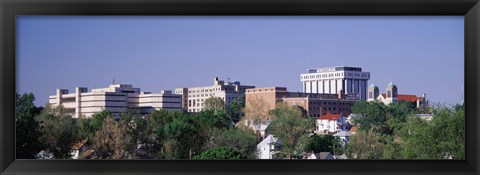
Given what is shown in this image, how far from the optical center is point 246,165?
4.67ft

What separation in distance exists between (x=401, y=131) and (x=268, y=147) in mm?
943

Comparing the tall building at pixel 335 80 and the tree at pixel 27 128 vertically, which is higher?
the tall building at pixel 335 80

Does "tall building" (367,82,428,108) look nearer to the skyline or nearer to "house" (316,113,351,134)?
the skyline

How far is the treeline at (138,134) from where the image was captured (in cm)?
194

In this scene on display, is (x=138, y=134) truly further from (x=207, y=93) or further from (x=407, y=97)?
(x=407, y=97)

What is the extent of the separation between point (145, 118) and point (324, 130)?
848 millimetres

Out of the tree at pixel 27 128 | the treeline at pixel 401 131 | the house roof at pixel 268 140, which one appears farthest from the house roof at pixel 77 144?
the treeline at pixel 401 131

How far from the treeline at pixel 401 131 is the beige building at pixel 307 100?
82 millimetres

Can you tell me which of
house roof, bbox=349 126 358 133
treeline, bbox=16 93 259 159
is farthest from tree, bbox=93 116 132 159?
house roof, bbox=349 126 358 133

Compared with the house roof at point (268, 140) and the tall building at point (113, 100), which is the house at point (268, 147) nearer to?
the house roof at point (268, 140)

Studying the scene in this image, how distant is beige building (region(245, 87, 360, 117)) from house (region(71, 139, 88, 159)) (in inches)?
30.0

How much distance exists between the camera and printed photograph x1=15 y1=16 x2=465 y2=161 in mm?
2330

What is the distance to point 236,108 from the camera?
2.70 metres
